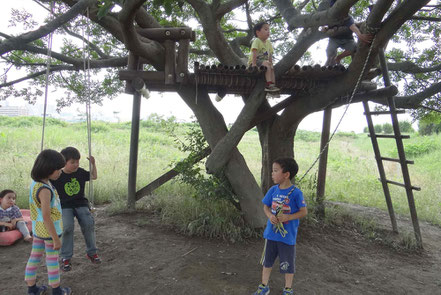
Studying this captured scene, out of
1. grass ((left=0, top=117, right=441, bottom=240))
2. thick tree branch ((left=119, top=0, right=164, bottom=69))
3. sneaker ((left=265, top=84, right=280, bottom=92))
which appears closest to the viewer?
thick tree branch ((left=119, top=0, right=164, bottom=69))

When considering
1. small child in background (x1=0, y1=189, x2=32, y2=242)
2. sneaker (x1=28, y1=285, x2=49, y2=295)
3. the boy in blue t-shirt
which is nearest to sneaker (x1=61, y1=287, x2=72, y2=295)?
sneaker (x1=28, y1=285, x2=49, y2=295)

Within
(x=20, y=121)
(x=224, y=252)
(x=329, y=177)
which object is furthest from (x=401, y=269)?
(x=20, y=121)

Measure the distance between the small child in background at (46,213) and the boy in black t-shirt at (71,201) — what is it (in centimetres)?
58

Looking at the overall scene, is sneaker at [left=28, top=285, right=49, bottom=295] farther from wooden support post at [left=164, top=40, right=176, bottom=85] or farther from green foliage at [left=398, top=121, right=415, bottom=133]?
green foliage at [left=398, top=121, right=415, bottom=133]

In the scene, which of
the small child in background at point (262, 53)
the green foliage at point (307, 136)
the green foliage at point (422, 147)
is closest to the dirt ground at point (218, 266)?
the small child in background at point (262, 53)

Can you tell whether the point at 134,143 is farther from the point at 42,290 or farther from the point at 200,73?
the point at 42,290

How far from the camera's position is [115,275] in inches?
129

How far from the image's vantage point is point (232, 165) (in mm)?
4656

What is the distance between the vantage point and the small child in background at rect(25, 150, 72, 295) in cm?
241

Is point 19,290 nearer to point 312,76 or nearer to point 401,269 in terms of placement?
point 312,76

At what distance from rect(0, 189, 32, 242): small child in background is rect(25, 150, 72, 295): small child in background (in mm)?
1944

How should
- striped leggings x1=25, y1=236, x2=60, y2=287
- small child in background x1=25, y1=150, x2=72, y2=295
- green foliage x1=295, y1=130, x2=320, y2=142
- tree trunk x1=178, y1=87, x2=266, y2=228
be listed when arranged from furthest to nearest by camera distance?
green foliage x1=295, y1=130, x2=320, y2=142
tree trunk x1=178, y1=87, x2=266, y2=228
striped leggings x1=25, y1=236, x2=60, y2=287
small child in background x1=25, y1=150, x2=72, y2=295

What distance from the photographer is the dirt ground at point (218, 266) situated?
3104 millimetres

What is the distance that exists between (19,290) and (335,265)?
11.9 feet
